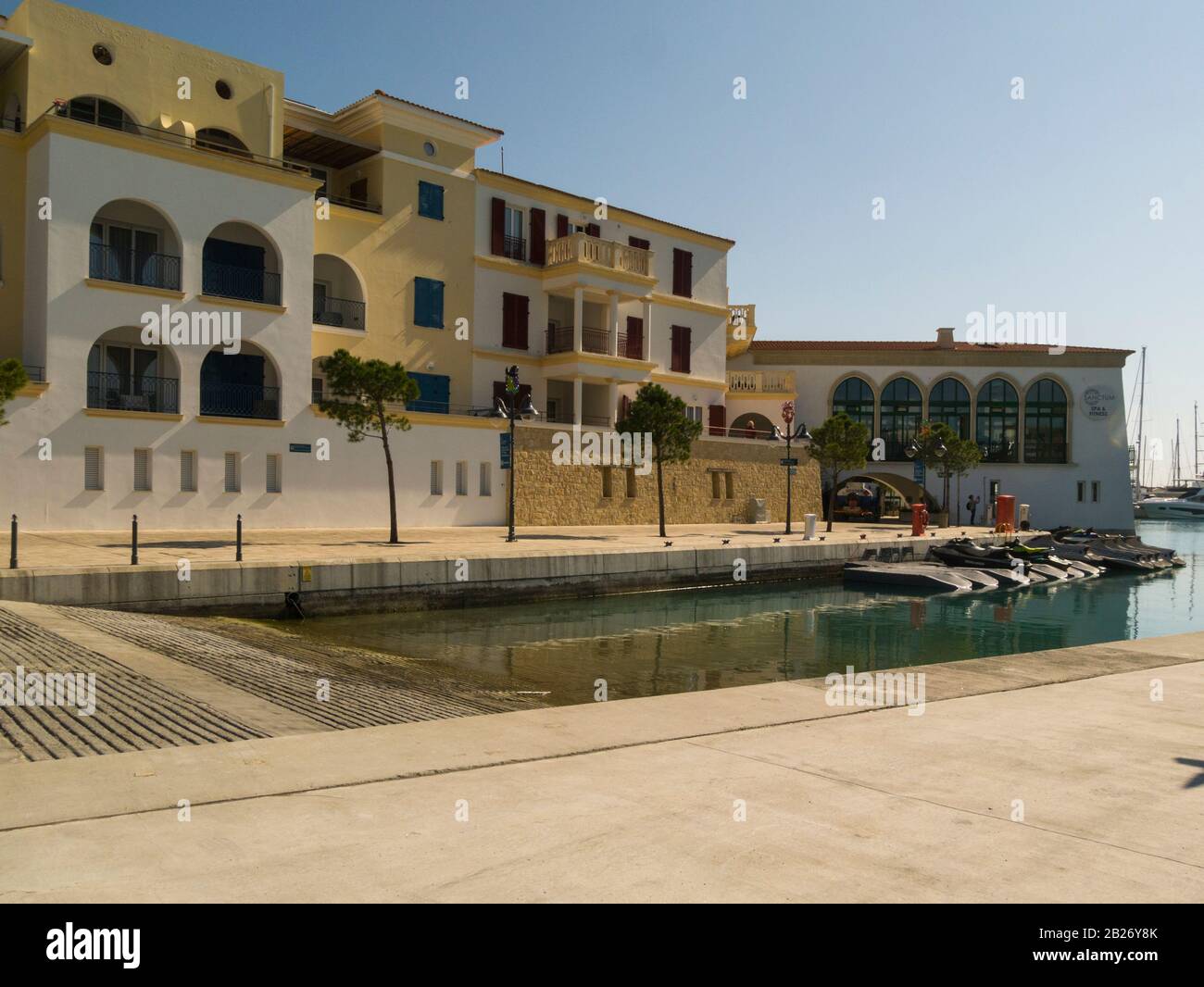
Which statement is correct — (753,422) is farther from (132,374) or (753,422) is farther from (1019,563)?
(132,374)

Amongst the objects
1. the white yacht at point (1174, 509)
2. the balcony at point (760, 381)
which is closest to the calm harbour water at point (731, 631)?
the balcony at point (760, 381)

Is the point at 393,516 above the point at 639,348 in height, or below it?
below

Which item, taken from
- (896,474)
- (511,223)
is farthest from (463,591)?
(896,474)

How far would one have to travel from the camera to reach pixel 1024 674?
11.1 m

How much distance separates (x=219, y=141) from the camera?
29375 mm

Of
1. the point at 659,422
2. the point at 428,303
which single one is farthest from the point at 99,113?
the point at 659,422

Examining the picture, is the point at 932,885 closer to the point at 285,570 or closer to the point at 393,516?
the point at 285,570

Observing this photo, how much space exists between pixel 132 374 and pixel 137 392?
64 cm

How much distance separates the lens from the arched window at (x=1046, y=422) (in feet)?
186

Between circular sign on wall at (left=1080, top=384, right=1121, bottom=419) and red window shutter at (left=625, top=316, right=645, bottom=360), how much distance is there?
29.1 m

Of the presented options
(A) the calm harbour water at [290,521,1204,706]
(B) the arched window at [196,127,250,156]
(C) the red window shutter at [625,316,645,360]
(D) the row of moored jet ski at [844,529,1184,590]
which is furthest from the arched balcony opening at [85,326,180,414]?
(D) the row of moored jet ski at [844,529,1184,590]

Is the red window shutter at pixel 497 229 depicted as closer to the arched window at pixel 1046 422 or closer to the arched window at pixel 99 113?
the arched window at pixel 99 113

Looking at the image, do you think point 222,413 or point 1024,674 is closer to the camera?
point 1024,674
